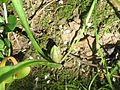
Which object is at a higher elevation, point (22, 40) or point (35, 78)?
point (22, 40)

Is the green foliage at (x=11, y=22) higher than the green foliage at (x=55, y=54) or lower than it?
higher

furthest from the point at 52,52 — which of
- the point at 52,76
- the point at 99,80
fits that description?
the point at 99,80

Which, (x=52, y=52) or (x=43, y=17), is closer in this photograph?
(x=52, y=52)

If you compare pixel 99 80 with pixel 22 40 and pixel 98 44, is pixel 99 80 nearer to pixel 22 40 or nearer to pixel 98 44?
pixel 98 44

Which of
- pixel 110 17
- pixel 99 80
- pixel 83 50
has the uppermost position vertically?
pixel 110 17

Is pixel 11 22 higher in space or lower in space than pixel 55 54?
higher

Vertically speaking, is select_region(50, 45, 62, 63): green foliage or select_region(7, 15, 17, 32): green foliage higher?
select_region(7, 15, 17, 32): green foliage

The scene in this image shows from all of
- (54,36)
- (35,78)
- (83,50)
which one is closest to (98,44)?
(83,50)

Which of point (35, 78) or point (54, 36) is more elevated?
point (54, 36)

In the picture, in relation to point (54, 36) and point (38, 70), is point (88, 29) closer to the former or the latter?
point (54, 36)
